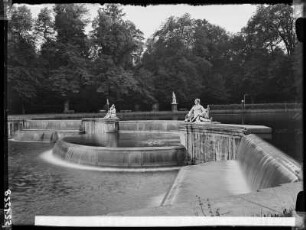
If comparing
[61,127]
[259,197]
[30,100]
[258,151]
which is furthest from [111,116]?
[259,197]

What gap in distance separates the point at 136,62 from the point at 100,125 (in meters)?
18.2

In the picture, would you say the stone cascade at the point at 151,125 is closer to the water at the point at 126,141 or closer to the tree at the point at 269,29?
the water at the point at 126,141

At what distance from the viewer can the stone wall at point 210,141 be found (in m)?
9.97

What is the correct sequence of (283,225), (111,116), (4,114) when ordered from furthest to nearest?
(111,116), (283,225), (4,114)

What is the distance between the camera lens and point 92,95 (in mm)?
33281

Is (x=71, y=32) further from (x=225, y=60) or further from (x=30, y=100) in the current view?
(x=225, y=60)

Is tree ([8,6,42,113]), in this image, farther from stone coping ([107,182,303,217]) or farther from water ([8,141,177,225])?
stone coping ([107,182,303,217])

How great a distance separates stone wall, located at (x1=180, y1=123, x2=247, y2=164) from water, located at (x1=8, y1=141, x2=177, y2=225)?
4.75ft

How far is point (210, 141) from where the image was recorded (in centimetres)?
1130

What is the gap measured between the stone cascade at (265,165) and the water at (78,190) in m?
1.99

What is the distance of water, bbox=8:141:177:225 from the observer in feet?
23.6

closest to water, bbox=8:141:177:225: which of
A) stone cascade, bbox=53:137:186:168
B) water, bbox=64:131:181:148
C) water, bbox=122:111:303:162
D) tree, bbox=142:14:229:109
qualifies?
stone cascade, bbox=53:137:186:168

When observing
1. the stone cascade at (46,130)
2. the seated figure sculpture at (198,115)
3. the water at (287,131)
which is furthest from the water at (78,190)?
the stone cascade at (46,130)

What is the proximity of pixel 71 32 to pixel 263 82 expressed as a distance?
18711mm
